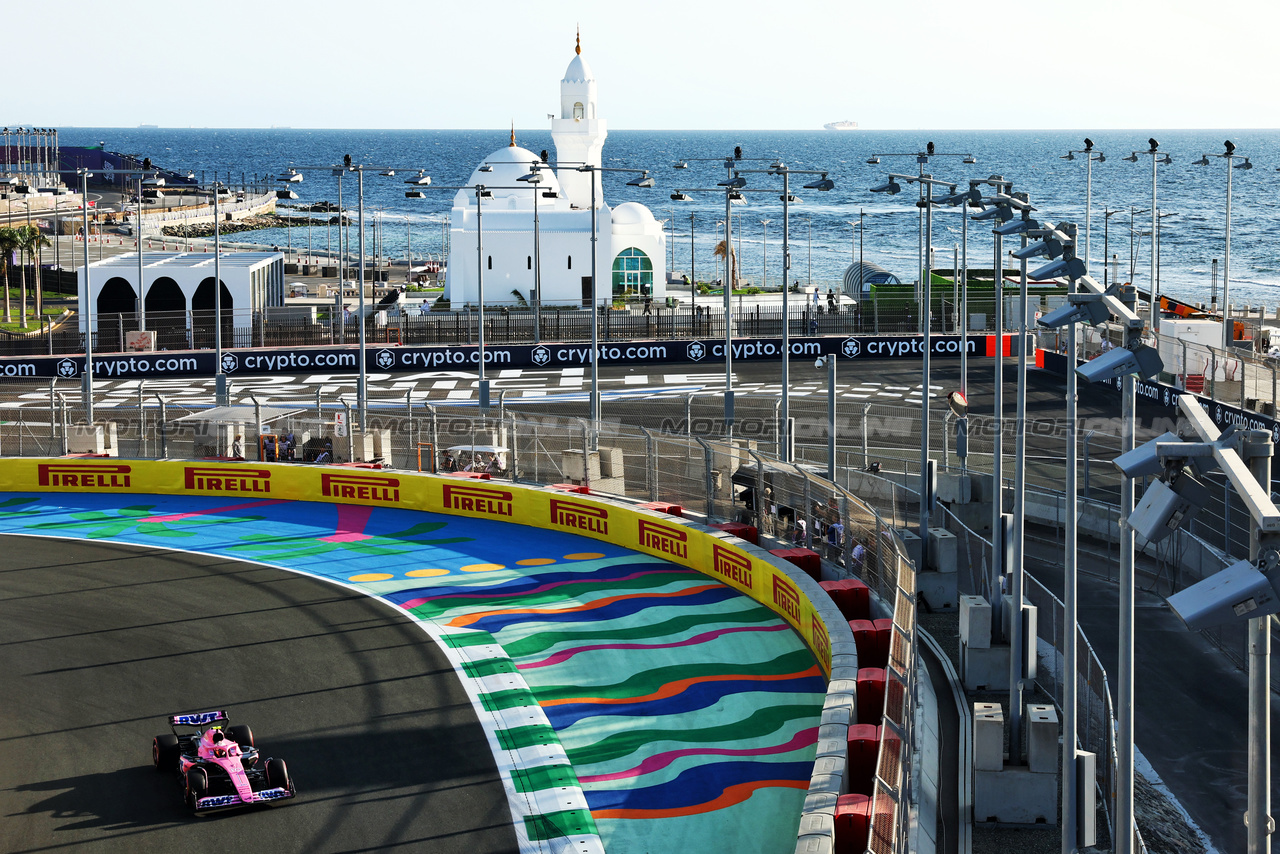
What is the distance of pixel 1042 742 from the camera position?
1716cm

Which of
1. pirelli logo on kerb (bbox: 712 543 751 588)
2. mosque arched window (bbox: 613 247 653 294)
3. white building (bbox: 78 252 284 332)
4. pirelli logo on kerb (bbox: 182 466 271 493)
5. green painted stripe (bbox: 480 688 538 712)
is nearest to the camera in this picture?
green painted stripe (bbox: 480 688 538 712)

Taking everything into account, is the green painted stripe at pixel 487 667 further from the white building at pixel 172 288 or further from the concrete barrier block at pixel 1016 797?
the white building at pixel 172 288

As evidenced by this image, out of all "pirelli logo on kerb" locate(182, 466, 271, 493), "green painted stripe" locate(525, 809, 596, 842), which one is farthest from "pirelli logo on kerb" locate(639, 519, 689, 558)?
"green painted stripe" locate(525, 809, 596, 842)

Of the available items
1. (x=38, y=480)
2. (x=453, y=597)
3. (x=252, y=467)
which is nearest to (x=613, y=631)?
(x=453, y=597)

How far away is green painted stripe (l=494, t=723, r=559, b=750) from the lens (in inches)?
736

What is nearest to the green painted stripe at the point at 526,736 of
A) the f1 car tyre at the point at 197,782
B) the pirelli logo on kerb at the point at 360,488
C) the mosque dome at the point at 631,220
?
the f1 car tyre at the point at 197,782

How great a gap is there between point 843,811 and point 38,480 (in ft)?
89.5

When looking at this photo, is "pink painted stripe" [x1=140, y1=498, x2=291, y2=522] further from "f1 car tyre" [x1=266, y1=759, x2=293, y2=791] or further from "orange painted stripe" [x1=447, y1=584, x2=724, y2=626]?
"f1 car tyre" [x1=266, y1=759, x2=293, y2=791]

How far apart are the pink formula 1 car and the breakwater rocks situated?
106m

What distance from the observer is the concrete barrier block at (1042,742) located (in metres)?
17.1

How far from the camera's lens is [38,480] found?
35094 millimetres

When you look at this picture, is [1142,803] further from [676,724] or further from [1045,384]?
[1045,384]

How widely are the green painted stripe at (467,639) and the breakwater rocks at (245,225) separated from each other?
10113 centimetres

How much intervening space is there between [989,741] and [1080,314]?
5.92 meters
